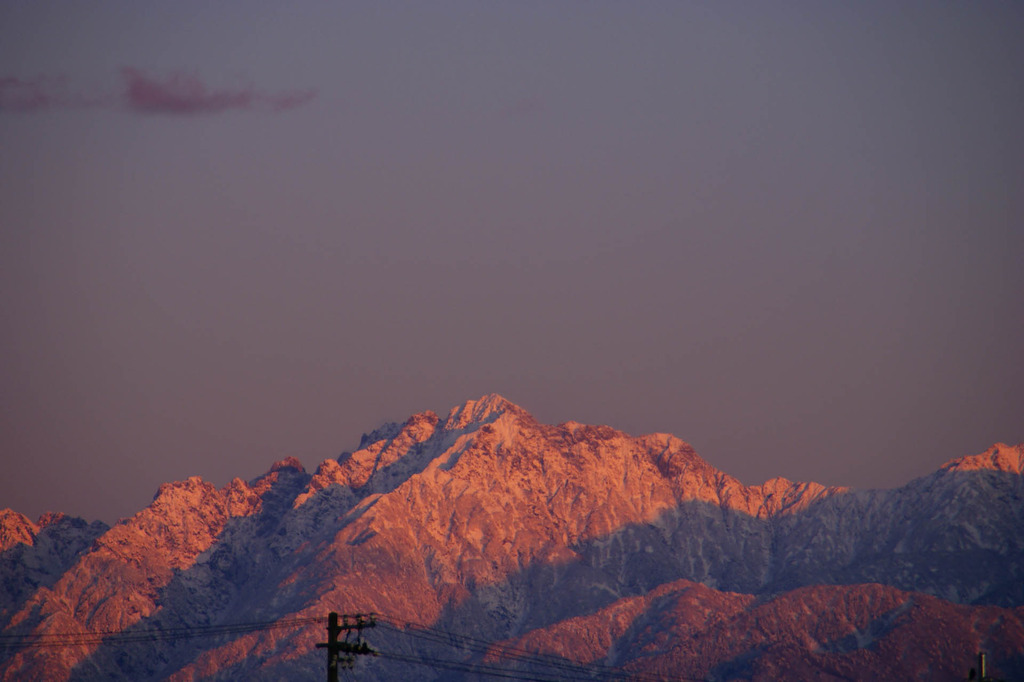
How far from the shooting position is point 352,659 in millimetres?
145000

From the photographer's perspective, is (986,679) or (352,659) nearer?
(352,659)

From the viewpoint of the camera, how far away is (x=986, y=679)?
16000 cm

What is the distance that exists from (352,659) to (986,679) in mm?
55726
